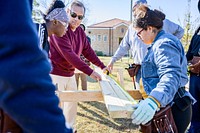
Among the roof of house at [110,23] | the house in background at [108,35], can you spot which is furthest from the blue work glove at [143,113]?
the roof of house at [110,23]

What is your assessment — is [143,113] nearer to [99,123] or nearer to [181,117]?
[181,117]

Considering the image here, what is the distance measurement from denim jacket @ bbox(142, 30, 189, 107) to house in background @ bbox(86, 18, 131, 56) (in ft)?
146

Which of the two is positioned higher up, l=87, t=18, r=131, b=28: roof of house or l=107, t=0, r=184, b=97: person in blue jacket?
l=107, t=0, r=184, b=97: person in blue jacket

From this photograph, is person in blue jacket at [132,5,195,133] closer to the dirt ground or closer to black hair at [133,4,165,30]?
black hair at [133,4,165,30]

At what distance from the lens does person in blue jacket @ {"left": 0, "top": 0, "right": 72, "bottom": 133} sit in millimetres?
691

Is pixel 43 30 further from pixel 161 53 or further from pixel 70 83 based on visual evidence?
pixel 70 83

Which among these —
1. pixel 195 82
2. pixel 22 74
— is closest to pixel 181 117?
pixel 195 82

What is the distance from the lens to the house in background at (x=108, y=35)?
47.2m

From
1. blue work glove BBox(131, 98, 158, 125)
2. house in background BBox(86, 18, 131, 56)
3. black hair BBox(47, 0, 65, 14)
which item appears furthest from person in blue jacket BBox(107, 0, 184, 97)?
house in background BBox(86, 18, 131, 56)

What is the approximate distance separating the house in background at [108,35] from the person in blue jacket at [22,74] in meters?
45.8

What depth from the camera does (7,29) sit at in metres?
0.69

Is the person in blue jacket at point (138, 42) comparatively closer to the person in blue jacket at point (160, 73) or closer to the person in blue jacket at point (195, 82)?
the person in blue jacket at point (195, 82)

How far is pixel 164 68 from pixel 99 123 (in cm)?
307

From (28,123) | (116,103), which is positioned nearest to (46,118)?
(28,123)
